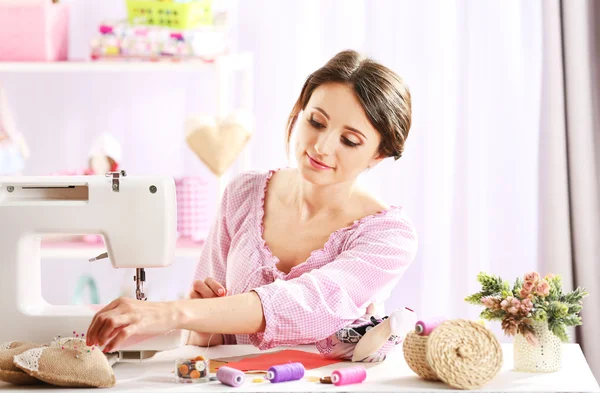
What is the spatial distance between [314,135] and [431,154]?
1572mm

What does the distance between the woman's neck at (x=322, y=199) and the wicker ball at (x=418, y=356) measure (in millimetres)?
457

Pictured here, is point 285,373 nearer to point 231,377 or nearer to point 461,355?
point 231,377

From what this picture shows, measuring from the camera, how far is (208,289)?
6.14ft

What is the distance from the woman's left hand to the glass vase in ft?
2.04

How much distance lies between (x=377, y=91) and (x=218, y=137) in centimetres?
124

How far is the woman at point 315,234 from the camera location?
1.74 m

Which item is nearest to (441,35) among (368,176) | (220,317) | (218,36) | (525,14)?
(525,14)

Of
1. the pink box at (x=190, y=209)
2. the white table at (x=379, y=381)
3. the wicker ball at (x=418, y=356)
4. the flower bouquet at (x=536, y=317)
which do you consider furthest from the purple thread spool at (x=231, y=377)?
the pink box at (x=190, y=209)

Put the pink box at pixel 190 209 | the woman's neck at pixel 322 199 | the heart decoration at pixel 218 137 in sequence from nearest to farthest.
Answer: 1. the woman's neck at pixel 322 199
2. the heart decoration at pixel 218 137
3. the pink box at pixel 190 209

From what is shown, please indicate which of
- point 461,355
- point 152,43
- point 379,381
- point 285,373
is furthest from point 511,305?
point 152,43

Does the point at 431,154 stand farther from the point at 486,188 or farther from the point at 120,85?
the point at 120,85

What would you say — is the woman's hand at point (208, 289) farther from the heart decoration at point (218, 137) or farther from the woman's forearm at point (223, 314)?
the heart decoration at point (218, 137)

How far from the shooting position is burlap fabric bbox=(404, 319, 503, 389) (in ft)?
5.12

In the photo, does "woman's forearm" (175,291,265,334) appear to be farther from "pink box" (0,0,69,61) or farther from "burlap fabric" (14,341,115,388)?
"pink box" (0,0,69,61)
